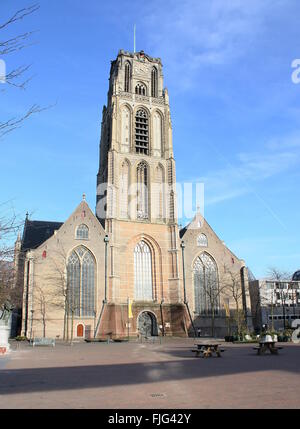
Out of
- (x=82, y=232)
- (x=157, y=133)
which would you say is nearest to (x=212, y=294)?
(x=82, y=232)

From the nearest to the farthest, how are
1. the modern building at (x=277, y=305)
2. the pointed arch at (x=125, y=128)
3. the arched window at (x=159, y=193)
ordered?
the arched window at (x=159, y=193)
the pointed arch at (x=125, y=128)
the modern building at (x=277, y=305)

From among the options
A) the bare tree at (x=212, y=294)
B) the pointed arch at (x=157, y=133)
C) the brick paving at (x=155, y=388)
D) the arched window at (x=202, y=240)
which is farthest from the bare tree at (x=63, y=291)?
the brick paving at (x=155, y=388)

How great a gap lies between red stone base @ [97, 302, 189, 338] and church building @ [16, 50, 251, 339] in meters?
0.13

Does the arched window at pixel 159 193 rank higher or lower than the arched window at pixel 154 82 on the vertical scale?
lower

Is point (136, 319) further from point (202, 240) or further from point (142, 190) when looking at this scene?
point (142, 190)

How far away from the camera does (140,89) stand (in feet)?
205

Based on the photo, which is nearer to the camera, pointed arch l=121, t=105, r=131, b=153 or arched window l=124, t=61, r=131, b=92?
pointed arch l=121, t=105, r=131, b=153

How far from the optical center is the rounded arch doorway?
5034 cm

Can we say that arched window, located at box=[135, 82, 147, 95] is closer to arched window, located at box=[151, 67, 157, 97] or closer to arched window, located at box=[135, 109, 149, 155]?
arched window, located at box=[151, 67, 157, 97]

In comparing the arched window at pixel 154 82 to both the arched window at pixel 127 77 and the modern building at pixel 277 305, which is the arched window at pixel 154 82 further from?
the modern building at pixel 277 305

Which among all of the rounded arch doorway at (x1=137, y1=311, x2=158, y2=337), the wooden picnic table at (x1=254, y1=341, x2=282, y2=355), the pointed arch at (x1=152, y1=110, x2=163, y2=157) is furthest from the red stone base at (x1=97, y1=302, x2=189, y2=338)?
the wooden picnic table at (x1=254, y1=341, x2=282, y2=355)

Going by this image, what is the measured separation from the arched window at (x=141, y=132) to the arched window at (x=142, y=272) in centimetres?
1468

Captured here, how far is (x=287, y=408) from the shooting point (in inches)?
300

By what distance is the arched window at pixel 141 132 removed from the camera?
5856 cm
